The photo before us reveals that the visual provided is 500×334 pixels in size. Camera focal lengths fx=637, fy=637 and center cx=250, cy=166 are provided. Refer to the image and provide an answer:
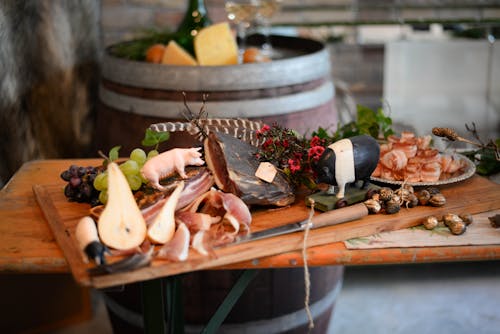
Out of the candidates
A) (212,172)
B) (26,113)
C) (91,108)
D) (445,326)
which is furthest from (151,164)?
(445,326)

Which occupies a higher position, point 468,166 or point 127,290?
point 468,166

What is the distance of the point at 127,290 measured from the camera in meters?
1.84

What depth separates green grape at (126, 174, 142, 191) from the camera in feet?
4.23

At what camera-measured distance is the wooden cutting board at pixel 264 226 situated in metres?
1.03

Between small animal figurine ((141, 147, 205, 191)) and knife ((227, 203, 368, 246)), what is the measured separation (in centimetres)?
23

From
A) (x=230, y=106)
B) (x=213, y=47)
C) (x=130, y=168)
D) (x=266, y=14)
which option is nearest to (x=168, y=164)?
(x=130, y=168)

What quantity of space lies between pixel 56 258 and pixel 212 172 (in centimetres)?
36

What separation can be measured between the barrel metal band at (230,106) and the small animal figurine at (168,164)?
0.44 m

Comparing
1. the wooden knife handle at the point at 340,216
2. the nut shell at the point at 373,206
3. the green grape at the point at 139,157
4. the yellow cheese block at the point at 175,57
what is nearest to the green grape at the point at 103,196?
the green grape at the point at 139,157

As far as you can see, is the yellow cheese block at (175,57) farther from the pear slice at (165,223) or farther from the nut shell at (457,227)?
the nut shell at (457,227)

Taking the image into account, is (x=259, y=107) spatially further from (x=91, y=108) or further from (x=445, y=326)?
(x=445, y=326)

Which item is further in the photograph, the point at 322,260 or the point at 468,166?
the point at 468,166

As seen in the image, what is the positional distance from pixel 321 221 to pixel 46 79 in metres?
1.37

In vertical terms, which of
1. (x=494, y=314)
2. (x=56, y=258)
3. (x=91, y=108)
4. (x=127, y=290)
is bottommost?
(x=494, y=314)
